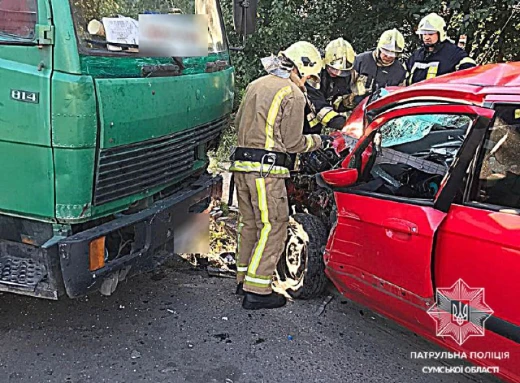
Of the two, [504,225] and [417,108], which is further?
[417,108]

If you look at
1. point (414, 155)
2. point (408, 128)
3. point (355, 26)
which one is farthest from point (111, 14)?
point (355, 26)

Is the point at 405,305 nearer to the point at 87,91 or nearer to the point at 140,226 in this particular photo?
the point at 140,226

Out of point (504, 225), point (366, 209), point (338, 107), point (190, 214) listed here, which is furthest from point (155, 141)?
point (338, 107)

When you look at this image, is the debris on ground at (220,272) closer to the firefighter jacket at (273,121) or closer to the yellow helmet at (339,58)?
the firefighter jacket at (273,121)

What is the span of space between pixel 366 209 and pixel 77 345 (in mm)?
1994

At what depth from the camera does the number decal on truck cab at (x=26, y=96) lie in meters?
2.78

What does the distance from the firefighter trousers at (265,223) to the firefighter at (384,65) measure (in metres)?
2.19

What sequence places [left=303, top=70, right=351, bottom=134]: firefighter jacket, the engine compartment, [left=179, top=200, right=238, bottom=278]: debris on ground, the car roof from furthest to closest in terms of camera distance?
1. [left=179, top=200, right=238, bottom=278]: debris on ground
2. [left=303, top=70, right=351, bottom=134]: firefighter jacket
3. the engine compartment
4. the car roof

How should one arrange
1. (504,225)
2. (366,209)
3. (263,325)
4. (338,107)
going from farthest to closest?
(338,107) < (263,325) < (366,209) < (504,225)

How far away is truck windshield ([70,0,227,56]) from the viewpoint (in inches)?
115

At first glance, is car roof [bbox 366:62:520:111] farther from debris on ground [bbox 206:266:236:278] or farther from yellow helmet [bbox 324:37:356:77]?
debris on ground [bbox 206:266:236:278]

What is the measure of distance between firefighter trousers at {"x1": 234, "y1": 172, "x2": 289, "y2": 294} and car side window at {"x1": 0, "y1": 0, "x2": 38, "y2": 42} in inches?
67.7

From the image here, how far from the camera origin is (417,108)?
3.07 meters

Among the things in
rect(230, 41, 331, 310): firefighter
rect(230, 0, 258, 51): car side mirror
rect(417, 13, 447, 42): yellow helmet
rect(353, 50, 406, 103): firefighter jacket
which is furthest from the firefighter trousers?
rect(417, 13, 447, 42): yellow helmet
